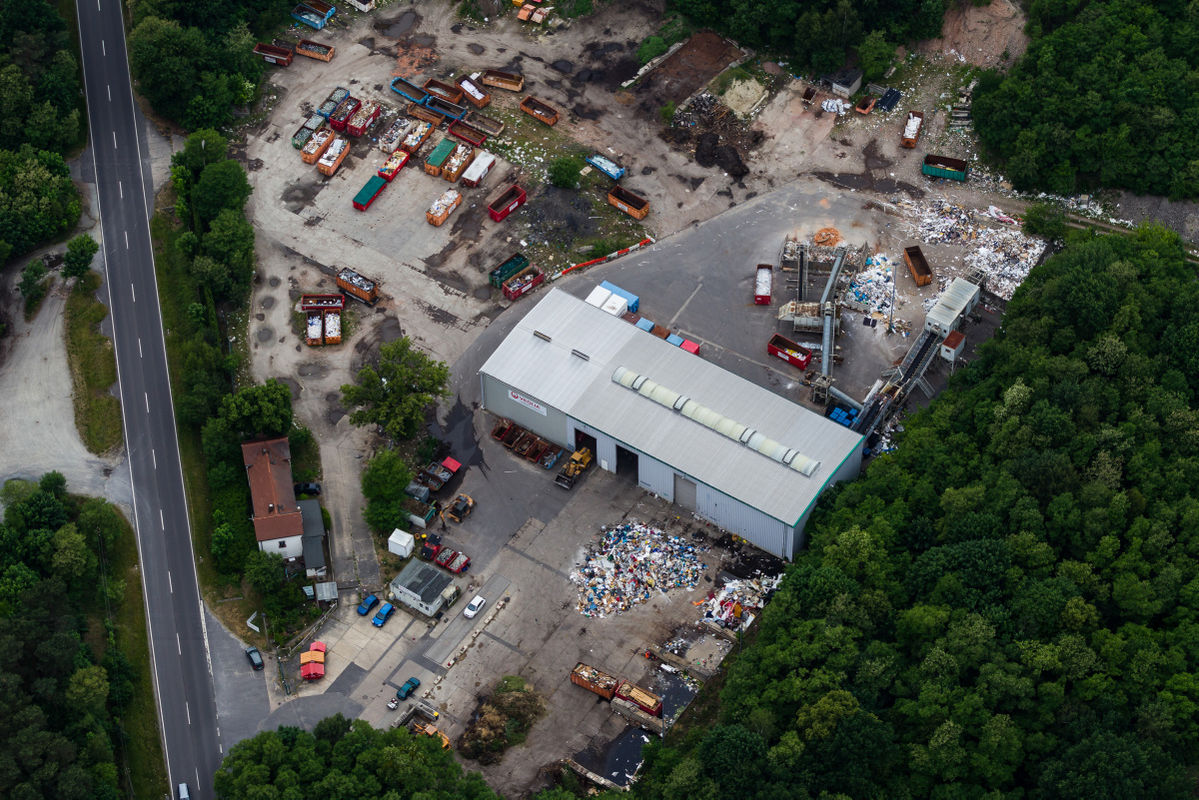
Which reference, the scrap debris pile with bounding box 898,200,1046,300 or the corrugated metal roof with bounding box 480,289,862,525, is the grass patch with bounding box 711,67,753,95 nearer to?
the scrap debris pile with bounding box 898,200,1046,300

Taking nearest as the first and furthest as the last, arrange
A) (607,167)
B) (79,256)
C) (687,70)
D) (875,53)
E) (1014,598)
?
(1014,598) → (79,256) → (607,167) → (875,53) → (687,70)

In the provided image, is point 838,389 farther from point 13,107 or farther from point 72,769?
point 13,107

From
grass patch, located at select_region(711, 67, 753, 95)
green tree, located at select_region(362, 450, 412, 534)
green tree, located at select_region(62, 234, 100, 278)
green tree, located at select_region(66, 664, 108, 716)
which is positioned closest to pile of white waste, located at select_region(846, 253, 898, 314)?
grass patch, located at select_region(711, 67, 753, 95)

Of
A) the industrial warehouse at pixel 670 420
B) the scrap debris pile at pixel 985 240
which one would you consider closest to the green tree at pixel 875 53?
the scrap debris pile at pixel 985 240

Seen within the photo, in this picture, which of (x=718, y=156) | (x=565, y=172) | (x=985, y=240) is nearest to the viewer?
(x=985, y=240)

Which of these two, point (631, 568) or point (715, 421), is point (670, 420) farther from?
point (631, 568)

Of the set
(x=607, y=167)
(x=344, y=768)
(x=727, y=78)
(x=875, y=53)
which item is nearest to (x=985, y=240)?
(x=875, y=53)

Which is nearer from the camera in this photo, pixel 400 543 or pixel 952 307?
pixel 400 543
